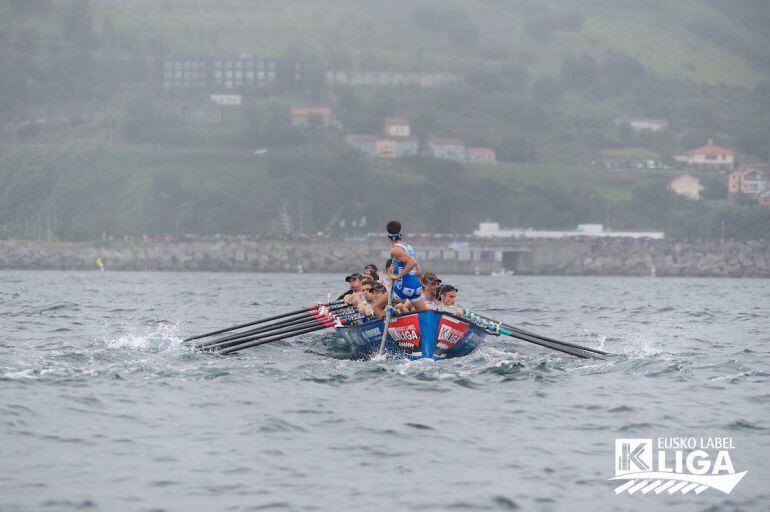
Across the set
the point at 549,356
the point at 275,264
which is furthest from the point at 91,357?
the point at 275,264

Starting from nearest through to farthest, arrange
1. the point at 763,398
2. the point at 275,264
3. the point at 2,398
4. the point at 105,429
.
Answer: the point at 105,429 < the point at 2,398 < the point at 763,398 < the point at 275,264

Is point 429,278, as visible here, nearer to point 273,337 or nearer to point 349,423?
point 273,337

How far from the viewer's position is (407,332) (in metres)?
29.2

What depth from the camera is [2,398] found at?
23.6 meters

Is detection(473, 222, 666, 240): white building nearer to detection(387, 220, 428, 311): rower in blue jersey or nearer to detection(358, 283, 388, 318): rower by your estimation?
detection(358, 283, 388, 318): rower

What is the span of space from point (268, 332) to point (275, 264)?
12423 cm

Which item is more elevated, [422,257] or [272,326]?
[272,326]

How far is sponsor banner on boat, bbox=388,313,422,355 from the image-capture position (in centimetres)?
2894

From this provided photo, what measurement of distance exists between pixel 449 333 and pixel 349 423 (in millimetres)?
7443

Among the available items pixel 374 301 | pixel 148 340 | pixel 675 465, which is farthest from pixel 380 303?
pixel 675 465

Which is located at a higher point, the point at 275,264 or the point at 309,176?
the point at 309,176

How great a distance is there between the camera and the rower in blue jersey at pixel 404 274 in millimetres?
29016

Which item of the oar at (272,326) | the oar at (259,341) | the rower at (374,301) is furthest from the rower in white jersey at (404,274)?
the oar at (272,326)

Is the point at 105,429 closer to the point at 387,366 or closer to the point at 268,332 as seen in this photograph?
the point at 387,366
